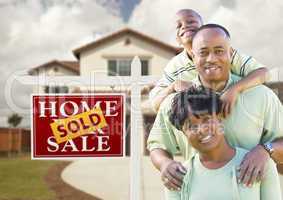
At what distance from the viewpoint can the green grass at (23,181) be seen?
7492 millimetres

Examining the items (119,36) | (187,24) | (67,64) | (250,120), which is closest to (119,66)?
(119,36)

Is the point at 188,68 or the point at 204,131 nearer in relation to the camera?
the point at 204,131

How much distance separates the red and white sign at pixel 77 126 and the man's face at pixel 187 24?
5.84 feet

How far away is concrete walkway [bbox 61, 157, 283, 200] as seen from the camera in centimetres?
748

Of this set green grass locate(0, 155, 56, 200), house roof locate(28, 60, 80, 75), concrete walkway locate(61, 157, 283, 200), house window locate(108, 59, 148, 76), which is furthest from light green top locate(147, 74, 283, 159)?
house roof locate(28, 60, 80, 75)

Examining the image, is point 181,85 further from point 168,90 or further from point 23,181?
point 23,181

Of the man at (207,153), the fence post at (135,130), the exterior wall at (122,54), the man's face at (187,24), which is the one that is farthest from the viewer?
the exterior wall at (122,54)

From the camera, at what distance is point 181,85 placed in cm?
147

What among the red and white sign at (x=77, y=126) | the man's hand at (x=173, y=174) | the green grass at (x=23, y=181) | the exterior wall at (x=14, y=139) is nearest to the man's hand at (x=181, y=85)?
the man's hand at (x=173, y=174)

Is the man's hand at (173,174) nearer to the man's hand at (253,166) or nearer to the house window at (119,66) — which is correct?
the man's hand at (253,166)

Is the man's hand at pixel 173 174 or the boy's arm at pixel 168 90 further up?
the boy's arm at pixel 168 90

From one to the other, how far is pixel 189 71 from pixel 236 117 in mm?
272

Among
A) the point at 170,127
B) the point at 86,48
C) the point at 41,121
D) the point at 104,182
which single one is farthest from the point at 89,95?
the point at 86,48

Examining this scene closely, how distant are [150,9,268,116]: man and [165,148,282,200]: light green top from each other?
0.15 metres
